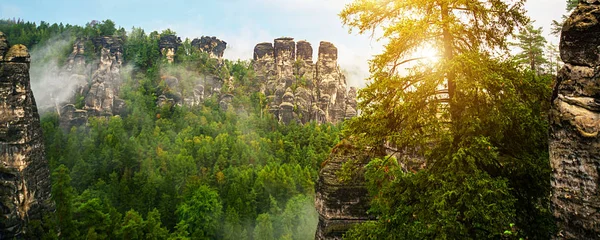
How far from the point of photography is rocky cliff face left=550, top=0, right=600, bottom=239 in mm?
5000

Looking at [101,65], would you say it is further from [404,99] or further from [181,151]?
[404,99]

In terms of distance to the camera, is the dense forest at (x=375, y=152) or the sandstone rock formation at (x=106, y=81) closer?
the dense forest at (x=375, y=152)

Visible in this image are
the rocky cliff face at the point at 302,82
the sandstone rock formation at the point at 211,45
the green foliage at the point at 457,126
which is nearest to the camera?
the green foliage at the point at 457,126

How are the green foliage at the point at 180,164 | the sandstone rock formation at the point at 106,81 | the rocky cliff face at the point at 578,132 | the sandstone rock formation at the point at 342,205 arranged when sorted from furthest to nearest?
the sandstone rock formation at the point at 106,81 → the green foliage at the point at 180,164 → the sandstone rock formation at the point at 342,205 → the rocky cliff face at the point at 578,132

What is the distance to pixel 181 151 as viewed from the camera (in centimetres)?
5650

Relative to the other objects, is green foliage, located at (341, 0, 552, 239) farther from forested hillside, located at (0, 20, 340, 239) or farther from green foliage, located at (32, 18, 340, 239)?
green foliage, located at (32, 18, 340, 239)

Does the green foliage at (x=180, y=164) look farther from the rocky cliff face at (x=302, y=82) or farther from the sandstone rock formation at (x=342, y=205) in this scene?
the sandstone rock formation at (x=342, y=205)

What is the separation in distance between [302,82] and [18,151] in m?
67.0

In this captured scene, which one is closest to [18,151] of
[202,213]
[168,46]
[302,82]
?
[202,213]

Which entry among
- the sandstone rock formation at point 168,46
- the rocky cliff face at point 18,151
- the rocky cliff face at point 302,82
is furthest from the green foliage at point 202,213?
the sandstone rock formation at point 168,46

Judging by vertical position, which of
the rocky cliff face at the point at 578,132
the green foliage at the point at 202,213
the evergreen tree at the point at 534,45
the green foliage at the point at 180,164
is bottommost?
the green foliage at the point at 202,213

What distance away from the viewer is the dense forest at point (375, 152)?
5895mm

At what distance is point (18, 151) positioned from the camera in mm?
27812

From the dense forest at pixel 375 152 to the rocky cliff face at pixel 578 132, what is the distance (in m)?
0.51
